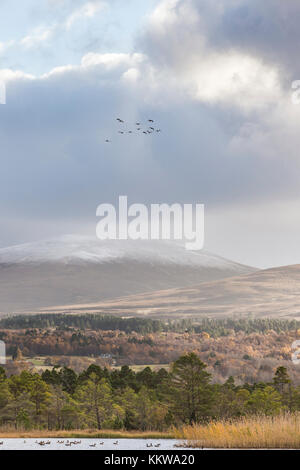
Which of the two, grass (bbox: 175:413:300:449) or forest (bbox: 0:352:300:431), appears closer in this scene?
grass (bbox: 175:413:300:449)

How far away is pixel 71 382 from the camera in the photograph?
80.1 m

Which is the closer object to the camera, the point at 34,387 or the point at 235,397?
the point at 34,387

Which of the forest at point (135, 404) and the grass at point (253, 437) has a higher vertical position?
the grass at point (253, 437)

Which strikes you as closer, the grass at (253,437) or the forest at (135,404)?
the grass at (253,437)

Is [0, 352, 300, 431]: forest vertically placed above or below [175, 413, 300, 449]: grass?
below

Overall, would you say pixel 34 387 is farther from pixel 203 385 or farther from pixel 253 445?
pixel 253 445

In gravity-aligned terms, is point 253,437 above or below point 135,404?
above

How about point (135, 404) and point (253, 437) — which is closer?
point (253, 437)
